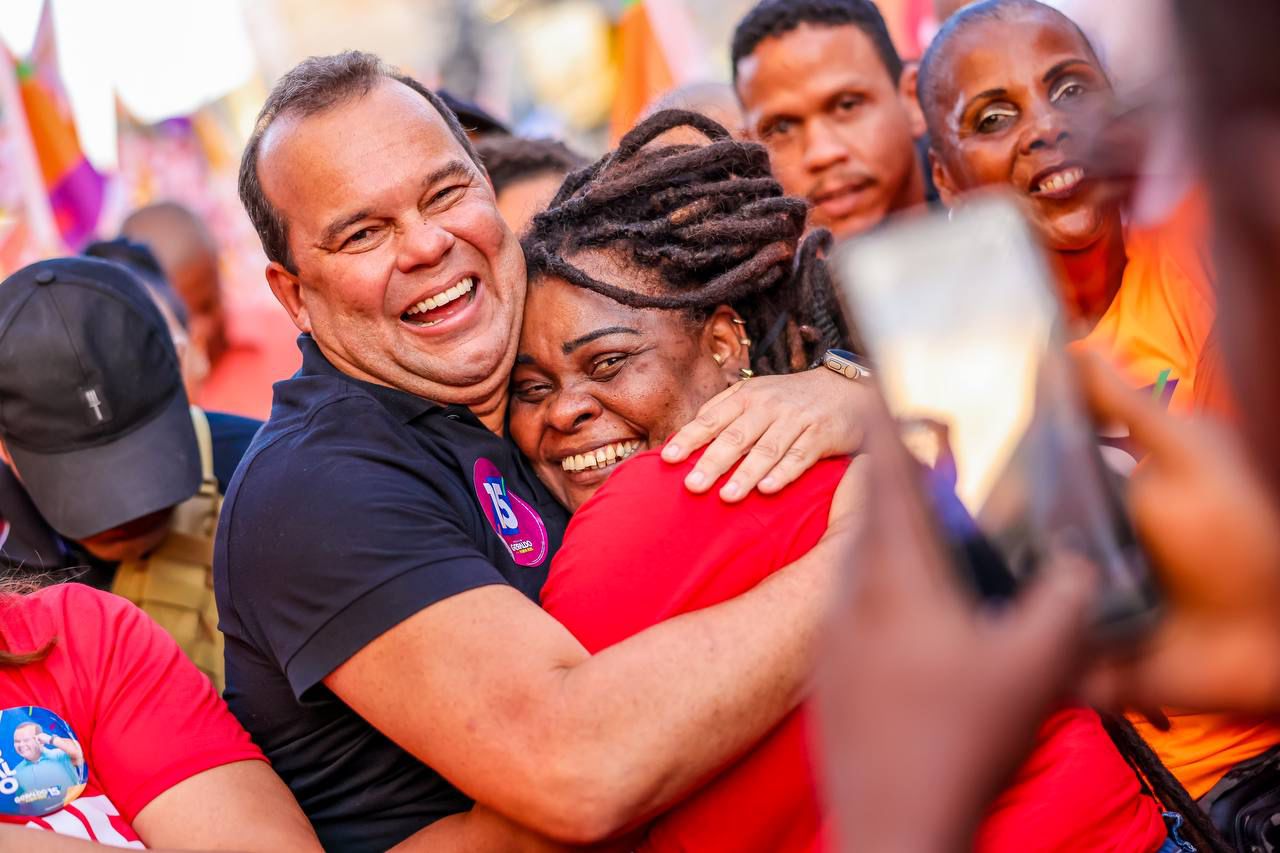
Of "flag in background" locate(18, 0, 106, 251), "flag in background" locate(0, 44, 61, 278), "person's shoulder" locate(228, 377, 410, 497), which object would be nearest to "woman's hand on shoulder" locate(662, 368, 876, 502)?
"person's shoulder" locate(228, 377, 410, 497)

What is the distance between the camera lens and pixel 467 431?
2.76m

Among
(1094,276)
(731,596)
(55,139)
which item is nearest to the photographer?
(731,596)

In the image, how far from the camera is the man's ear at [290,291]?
2932 mm

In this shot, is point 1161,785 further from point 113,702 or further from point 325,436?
point 113,702

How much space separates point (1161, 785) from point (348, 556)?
146cm

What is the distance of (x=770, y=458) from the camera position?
2.23 meters

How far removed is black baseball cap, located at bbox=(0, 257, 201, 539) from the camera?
3.37m

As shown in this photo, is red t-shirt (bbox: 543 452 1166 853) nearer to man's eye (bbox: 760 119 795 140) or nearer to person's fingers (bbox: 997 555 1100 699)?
Result: person's fingers (bbox: 997 555 1100 699)

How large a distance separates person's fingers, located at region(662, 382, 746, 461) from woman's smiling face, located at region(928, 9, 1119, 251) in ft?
4.61

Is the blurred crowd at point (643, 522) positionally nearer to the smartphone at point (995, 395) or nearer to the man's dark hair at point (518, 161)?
the smartphone at point (995, 395)

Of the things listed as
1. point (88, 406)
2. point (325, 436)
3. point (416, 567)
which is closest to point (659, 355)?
point (325, 436)

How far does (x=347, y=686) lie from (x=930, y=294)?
4.52 ft

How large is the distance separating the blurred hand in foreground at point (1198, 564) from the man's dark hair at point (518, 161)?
11.0 feet

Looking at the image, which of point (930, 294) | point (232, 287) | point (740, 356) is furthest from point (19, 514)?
point (232, 287)
